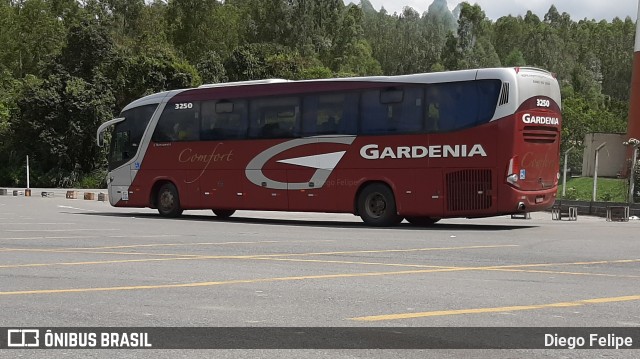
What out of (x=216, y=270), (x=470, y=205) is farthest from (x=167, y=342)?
(x=470, y=205)

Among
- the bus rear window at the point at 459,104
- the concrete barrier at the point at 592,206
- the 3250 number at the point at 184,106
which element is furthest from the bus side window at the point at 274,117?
the concrete barrier at the point at 592,206

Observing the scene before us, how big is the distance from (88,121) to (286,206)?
47711mm

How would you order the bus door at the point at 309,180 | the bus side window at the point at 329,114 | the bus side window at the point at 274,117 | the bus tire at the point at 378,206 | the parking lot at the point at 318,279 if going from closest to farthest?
the parking lot at the point at 318,279
the bus tire at the point at 378,206
the bus side window at the point at 329,114
the bus door at the point at 309,180
the bus side window at the point at 274,117

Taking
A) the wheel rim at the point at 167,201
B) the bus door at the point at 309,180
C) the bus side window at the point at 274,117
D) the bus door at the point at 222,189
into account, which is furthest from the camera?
the wheel rim at the point at 167,201

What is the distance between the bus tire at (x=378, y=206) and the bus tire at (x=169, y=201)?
6.87m

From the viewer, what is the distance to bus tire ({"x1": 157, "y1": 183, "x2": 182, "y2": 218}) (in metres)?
28.8

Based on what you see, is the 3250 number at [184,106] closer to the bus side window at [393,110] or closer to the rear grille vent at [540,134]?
the bus side window at [393,110]

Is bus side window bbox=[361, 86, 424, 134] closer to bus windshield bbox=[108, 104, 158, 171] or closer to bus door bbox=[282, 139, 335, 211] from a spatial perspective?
bus door bbox=[282, 139, 335, 211]

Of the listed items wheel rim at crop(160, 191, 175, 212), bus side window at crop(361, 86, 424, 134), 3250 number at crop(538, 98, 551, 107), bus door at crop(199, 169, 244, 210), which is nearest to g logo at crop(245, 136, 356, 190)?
bus door at crop(199, 169, 244, 210)

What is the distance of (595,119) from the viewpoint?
9019 cm

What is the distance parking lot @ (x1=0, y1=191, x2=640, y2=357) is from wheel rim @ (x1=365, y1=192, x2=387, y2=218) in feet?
9.58

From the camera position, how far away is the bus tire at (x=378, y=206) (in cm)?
2383

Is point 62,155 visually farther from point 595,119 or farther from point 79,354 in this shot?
point 79,354

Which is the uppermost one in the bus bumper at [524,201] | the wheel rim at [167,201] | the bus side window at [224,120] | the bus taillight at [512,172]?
the bus side window at [224,120]
